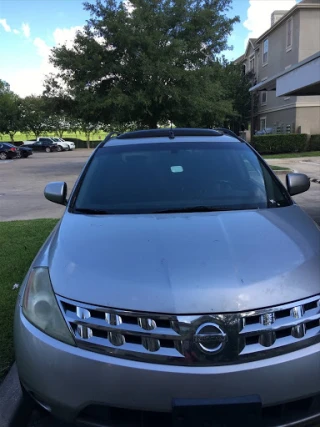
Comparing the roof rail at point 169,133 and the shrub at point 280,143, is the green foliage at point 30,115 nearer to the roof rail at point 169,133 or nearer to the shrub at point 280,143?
the shrub at point 280,143

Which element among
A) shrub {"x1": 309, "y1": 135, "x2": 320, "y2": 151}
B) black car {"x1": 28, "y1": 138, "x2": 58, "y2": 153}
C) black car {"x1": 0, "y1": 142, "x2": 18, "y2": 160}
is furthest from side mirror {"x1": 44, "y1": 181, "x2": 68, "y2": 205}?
black car {"x1": 28, "y1": 138, "x2": 58, "y2": 153}

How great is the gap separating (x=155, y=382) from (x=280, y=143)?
27.8 metres

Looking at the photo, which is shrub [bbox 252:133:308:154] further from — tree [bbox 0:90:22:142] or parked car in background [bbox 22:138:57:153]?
tree [bbox 0:90:22:142]

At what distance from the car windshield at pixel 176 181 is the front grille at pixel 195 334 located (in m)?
1.11

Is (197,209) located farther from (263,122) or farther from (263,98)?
(263,98)

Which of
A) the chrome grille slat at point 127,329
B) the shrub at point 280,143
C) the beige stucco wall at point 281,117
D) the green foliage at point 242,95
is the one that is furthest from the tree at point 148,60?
the green foliage at point 242,95

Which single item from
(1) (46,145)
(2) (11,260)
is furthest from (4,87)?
(2) (11,260)

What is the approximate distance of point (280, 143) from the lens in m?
27.8

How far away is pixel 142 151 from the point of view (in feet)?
11.8

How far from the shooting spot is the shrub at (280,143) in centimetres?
2758

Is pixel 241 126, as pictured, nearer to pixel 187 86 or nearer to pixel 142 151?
pixel 187 86

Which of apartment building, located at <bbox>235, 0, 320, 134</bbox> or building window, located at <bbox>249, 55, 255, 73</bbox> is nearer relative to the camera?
apartment building, located at <bbox>235, 0, 320, 134</bbox>

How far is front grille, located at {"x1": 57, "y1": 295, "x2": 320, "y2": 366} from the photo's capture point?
1.84 m

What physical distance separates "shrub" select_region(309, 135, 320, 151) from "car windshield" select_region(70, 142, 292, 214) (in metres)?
26.8
